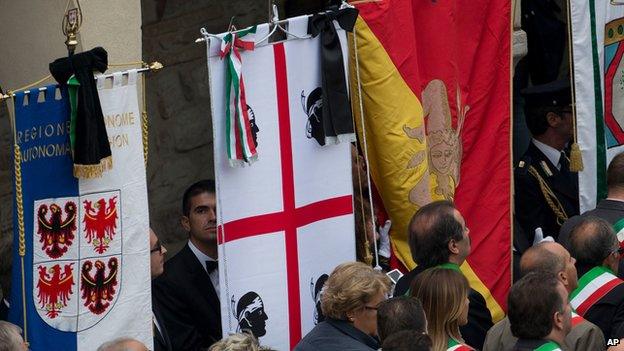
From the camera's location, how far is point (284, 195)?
7066mm

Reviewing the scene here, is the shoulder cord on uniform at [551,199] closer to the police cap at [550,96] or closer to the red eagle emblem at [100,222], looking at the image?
the police cap at [550,96]

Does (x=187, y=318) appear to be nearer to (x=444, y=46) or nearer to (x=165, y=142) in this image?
(x=444, y=46)

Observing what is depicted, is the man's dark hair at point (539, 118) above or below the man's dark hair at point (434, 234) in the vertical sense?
above

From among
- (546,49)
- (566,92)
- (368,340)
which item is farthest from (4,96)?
(546,49)

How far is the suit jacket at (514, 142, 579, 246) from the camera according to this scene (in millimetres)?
9039

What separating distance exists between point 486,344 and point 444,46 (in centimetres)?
220

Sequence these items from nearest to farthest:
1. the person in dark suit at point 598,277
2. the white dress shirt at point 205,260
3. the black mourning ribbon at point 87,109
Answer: the black mourning ribbon at point 87,109 < the person in dark suit at point 598,277 < the white dress shirt at point 205,260

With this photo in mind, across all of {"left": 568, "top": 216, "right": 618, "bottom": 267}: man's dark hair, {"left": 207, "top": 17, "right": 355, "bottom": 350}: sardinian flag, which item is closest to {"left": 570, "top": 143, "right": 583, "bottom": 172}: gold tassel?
{"left": 568, "top": 216, "right": 618, "bottom": 267}: man's dark hair

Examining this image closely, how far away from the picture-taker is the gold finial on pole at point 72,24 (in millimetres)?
6578

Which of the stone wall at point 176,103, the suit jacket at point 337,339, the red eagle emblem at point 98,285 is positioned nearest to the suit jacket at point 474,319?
the suit jacket at point 337,339

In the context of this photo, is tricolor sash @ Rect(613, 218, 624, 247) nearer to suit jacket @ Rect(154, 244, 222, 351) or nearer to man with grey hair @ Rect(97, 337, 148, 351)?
suit jacket @ Rect(154, 244, 222, 351)

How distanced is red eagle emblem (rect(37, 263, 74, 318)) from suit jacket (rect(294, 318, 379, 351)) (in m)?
1.07

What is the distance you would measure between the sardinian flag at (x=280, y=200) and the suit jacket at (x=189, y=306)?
403 mm

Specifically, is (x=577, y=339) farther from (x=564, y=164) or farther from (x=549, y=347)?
(x=564, y=164)
